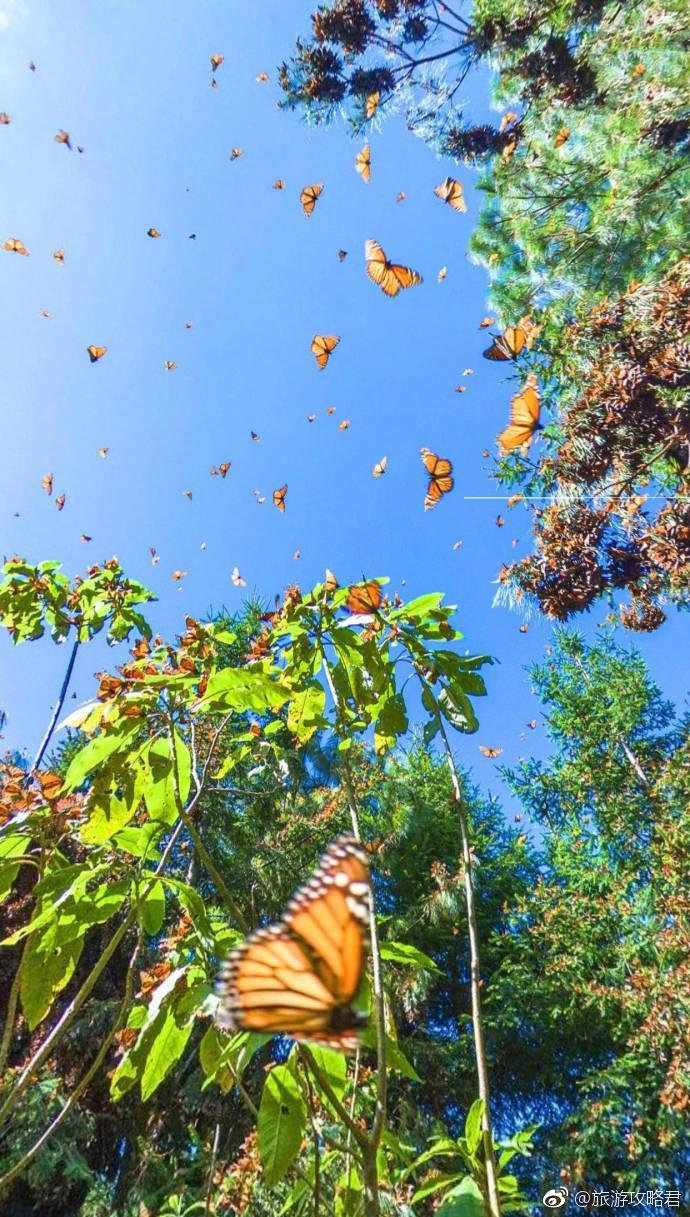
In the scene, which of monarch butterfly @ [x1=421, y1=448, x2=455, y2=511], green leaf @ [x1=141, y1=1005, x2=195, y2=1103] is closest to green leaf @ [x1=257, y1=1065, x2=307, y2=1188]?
green leaf @ [x1=141, y1=1005, x2=195, y2=1103]

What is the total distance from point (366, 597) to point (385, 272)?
6.02 m

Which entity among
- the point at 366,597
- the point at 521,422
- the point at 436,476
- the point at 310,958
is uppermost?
the point at 521,422

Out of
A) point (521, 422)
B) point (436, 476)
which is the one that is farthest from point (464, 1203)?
point (521, 422)

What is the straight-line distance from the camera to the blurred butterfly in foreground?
70cm

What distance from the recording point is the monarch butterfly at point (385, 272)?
6344 mm

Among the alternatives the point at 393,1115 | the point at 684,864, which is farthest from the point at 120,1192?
the point at 684,864

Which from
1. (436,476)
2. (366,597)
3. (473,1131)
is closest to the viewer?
(473,1131)

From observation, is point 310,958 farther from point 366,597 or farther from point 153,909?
point 366,597

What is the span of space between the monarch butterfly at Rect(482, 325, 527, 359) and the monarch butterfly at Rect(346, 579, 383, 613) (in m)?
5.26

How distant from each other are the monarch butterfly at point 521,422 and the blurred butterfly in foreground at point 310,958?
18.4 ft

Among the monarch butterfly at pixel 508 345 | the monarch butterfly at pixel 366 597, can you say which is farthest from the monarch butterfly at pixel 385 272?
the monarch butterfly at pixel 366 597

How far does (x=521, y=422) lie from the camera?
19.2ft

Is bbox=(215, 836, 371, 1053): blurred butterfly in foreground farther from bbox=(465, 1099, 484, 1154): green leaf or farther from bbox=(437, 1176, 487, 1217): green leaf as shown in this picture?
bbox=(465, 1099, 484, 1154): green leaf

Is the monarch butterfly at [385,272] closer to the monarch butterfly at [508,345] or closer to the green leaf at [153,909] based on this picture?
the monarch butterfly at [508,345]
